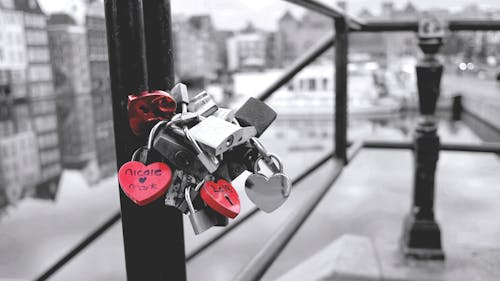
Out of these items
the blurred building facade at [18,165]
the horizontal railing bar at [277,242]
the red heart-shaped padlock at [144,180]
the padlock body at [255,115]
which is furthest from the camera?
the blurred building facade at [18,165]

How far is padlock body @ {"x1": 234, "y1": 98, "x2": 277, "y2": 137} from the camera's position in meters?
0.55

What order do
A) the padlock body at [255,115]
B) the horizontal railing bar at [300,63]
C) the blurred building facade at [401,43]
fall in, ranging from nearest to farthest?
the padlock body at [255,115] < the horizontal railing bar at [300,63] < the blurred building facade at [401,43]

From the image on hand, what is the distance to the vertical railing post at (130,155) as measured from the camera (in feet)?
1.65

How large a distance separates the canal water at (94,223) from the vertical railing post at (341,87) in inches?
31.1

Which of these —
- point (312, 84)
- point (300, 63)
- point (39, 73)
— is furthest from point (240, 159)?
point (39, 73)

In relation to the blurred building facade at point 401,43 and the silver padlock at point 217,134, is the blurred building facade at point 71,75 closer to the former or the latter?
the blurred building facade at point 401,43

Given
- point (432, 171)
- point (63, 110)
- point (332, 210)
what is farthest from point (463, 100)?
point (63, 110)

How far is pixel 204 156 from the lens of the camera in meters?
0.48

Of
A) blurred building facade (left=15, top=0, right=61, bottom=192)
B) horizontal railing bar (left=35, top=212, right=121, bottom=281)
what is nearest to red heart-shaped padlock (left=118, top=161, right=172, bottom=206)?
horizontal railing bar (left=35, top=212, right=121, bottom=281)

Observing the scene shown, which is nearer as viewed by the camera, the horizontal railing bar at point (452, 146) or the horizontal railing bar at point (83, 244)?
the horizontal railing bar at point (83, 244)

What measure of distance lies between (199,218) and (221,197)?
0.04 metres

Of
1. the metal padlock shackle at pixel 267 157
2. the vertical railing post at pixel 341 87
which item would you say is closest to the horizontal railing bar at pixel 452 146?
the vertical railing post at pixel 341 87

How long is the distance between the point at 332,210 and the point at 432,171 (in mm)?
20884

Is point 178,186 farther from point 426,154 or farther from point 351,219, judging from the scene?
point 351,219
